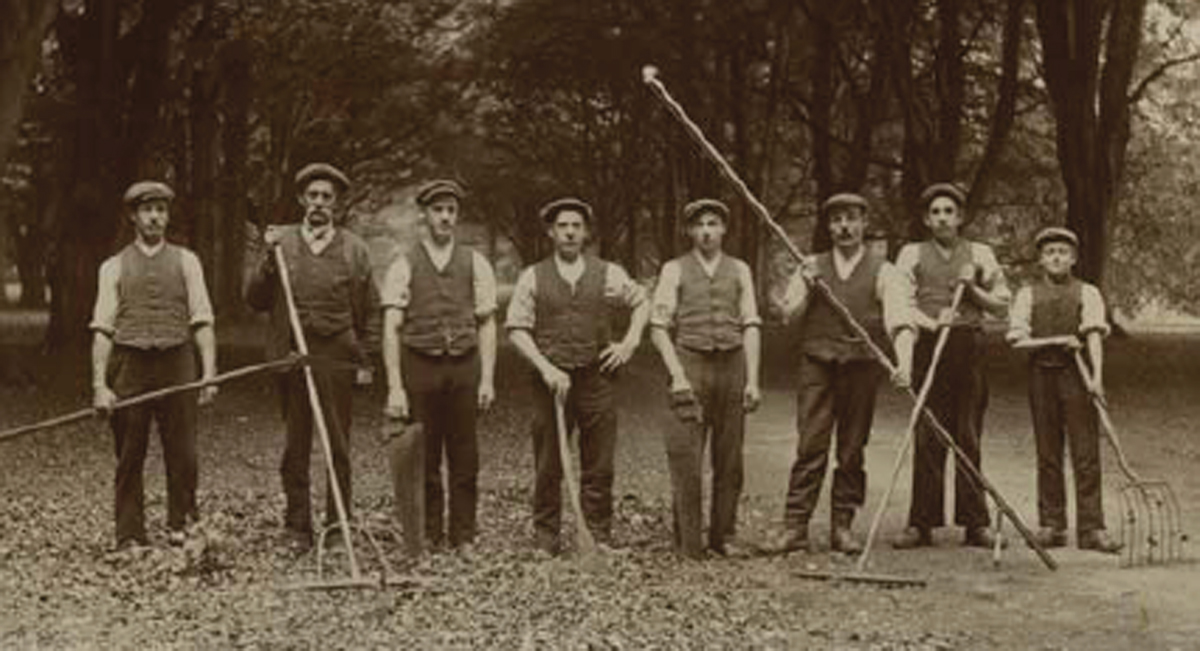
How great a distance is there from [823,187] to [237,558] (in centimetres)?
2386

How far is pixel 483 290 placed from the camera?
11492 millimetres

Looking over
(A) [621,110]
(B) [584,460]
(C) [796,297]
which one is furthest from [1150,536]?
(A) [621,110]

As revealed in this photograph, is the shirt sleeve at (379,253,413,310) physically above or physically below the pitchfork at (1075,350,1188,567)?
above

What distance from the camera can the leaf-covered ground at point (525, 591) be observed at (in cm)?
890

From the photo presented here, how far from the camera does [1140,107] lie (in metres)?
53.1

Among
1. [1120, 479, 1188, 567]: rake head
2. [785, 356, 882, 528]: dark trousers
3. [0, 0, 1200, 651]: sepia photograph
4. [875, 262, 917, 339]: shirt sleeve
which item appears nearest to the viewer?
[0, 0, 1200, 651]: sepia photograph

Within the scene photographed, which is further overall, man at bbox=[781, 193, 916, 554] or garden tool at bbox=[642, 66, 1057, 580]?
man at bbox=[781, 193, 916, 554]

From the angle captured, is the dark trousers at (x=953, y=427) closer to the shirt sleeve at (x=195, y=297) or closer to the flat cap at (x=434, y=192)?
the flat cap at (x=434, y=192)

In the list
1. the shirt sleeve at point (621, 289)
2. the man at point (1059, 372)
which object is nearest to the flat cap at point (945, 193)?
the man at point (1059, 372)

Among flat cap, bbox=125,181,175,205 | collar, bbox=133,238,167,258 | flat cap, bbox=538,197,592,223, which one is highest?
flat cap, bbox=125,181,175,205

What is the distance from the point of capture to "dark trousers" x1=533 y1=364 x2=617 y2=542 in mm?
11555

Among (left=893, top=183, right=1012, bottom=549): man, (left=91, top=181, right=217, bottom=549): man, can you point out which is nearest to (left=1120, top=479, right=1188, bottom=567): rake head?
(left=893, top=183, right=1012, bottom=549): man

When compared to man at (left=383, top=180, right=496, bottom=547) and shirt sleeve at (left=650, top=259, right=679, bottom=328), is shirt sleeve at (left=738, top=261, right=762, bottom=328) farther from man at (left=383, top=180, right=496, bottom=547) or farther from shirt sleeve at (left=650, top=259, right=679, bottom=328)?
man at (left=383, top=180, right=496, bottom=547)

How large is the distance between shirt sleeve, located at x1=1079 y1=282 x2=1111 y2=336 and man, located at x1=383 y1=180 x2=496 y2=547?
147 inches
